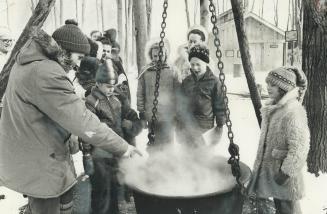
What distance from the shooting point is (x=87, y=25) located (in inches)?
170

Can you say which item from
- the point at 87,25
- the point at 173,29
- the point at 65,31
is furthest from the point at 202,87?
the point at 65,31

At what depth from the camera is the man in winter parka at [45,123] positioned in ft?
7.38

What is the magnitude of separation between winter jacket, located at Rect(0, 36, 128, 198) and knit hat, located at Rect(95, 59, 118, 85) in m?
1.19


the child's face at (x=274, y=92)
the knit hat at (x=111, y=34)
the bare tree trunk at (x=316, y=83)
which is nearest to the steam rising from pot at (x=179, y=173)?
the child's face at (x=274, y=92)

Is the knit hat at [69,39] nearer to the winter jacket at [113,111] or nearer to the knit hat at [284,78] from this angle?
the winter jacket at [113,111]

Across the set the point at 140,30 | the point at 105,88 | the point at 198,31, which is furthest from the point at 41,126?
the point at 140,30

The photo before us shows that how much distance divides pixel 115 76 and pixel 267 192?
1.73m

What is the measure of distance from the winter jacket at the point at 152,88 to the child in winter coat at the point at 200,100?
0.10 meters

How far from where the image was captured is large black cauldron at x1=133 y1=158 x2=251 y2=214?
2428 millimetres

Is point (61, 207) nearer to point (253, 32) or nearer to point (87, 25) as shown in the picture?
point (87, 25)

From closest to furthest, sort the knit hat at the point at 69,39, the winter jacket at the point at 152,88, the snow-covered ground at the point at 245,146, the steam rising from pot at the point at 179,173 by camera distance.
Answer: the knit hat at the point at 69,39
the steam rising from pot at the point at 179,173
the snow-covered ground at the point at 245,146
the winter jacket at the point at 152,88

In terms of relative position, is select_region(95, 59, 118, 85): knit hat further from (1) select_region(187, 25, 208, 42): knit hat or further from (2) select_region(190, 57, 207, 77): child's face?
(1) select_region(187, 25, 208, 42): knit hat

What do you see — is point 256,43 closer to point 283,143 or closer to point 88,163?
point 283,143

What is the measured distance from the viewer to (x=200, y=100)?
12.9ft
